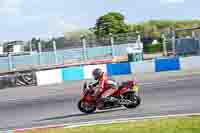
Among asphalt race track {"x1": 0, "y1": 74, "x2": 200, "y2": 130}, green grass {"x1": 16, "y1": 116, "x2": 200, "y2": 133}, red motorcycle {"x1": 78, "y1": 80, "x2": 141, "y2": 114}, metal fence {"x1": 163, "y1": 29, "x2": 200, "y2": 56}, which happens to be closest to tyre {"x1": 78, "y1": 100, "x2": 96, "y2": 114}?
red motorcycle {"x1": 78, "y1": 80, "x2": 141, "y2": 114}

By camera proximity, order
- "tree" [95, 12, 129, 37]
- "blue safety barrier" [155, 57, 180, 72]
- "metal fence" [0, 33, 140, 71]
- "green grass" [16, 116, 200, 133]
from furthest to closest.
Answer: "tree" [95, 12, 129, 37] < "metal fence" [0, 33, 140, 71] < "blue safety barrier" [155, 57, 180, 72] < "green grass" [16, 116, 200, 133]

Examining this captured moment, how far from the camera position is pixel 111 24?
83.6 m

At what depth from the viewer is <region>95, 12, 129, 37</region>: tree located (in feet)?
266

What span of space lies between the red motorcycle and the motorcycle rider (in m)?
0.11

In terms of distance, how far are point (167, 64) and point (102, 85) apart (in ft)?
47.8

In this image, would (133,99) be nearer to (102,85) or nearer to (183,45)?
(102,85)

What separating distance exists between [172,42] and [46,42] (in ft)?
26.1

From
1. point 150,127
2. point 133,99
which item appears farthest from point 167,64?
point 150,127

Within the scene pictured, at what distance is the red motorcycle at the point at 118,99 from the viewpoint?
12.7 meters

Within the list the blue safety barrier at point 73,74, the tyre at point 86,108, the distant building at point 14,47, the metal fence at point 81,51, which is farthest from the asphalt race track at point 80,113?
the distant building at point 14,47

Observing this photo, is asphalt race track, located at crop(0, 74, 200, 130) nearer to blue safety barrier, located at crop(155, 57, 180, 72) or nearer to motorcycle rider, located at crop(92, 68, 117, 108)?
motorcycle rider, located at crop(92, 68, 117, 108)

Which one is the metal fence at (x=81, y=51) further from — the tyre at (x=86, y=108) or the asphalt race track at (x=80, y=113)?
the tyre at (x=86, y=108)

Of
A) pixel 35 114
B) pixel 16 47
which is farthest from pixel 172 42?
pixel 35 114

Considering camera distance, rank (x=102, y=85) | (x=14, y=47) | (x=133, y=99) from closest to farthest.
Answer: (x=102, y=85) → (x=133, y=99) → (x=14, y=47)
